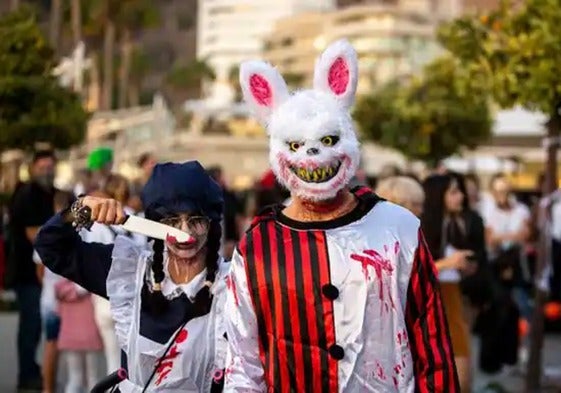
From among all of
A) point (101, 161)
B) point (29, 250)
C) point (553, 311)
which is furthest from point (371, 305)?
point (553, 311)

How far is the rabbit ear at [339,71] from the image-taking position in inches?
168

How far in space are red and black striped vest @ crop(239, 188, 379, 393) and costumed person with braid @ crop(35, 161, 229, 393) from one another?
57 cm

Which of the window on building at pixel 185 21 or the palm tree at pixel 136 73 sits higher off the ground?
the window on building at pixel 185 21

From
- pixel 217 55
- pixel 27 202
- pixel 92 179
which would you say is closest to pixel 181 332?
pixel 27 202

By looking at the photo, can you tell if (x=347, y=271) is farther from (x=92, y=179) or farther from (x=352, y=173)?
(x=92, y=179)

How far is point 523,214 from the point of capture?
1451 cm

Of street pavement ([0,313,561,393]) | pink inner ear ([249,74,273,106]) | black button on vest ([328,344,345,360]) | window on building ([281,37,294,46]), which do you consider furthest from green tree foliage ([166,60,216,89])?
black button on vest ([328,344,345,360])

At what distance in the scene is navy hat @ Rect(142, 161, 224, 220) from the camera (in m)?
4.77

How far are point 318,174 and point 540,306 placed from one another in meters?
7.81

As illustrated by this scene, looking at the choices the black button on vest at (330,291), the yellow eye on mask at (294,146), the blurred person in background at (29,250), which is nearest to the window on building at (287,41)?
the blurred person in background at (29,250)

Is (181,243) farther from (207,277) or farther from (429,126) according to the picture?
(429,126)

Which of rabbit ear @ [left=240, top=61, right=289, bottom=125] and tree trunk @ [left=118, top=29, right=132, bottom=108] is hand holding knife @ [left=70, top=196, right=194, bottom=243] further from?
tree trunk @ [left=118, top=29, right=132, bottom=108]

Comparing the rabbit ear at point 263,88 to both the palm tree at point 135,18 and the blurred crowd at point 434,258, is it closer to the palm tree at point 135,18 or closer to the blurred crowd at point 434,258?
the blurred crowd at point 434,258

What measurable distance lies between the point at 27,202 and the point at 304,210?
6.40 m
